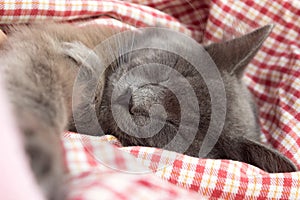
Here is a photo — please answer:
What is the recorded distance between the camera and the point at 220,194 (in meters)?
1.28

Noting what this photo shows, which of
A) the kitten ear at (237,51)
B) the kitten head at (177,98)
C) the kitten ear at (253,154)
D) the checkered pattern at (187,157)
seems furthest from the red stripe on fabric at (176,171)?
the kitten ear at (237,51)

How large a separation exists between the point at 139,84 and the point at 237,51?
17.2 inches

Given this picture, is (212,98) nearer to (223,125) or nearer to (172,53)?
(223,125)

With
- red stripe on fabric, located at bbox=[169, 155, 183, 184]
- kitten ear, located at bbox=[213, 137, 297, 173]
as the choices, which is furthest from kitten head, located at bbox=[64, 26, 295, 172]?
red stripe on fabric, located at bbox=[169, 155, 183, 184]

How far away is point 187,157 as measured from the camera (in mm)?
1323

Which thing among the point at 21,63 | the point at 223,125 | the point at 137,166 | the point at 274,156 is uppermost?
the point at 21,63

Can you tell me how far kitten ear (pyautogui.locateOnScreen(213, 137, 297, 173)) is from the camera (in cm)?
149

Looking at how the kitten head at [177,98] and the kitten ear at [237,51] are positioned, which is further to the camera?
the kitten ear at [237,51]

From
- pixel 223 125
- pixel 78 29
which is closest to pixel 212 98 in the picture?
pixel 223 125

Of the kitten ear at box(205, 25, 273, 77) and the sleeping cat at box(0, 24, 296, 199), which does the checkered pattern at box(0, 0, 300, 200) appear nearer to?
the sleeping cat at box(0, 24, 296, 199)

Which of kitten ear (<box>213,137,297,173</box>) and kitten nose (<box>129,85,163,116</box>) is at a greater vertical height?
kitten nose (<box>129,85,163,116</box>)

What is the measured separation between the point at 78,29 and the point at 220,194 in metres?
0.77

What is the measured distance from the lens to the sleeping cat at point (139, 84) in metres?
1.23

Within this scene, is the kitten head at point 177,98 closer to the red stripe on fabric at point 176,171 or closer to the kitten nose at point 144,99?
the kitten nose at point 144,99
